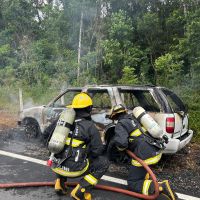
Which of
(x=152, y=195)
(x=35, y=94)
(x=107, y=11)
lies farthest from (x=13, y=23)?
(x=152, y=195)

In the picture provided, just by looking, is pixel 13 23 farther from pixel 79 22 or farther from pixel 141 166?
pixel 141 166

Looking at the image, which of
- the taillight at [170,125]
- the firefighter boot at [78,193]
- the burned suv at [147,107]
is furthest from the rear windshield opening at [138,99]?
the firefighter boot at [78,193]

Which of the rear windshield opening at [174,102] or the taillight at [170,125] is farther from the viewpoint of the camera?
the rear windshield opening at [174,102]

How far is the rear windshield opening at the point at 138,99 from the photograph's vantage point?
6.31m

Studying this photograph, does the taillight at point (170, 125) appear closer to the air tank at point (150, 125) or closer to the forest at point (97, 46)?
the air tank at point (150, 125)

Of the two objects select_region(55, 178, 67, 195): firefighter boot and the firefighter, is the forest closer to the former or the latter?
the firefighter

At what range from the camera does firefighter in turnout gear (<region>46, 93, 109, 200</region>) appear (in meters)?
4.32

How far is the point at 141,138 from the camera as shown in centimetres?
460

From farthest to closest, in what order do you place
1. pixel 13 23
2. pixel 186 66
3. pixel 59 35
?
1. pixel 13 23
2. pixel 59 35
3. pixel 186 66

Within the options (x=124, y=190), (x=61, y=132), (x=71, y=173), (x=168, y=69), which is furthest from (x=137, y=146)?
(x=168, y=69)

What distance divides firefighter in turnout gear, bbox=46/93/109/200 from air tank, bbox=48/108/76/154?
107 mm

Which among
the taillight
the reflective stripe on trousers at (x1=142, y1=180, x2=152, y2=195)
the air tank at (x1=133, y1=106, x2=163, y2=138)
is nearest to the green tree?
the taillight

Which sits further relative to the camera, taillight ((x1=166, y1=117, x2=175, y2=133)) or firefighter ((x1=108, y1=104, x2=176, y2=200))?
taillight ((x1=166, y1=117, x2=175, y2=133))

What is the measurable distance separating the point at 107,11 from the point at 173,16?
5.27m
